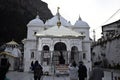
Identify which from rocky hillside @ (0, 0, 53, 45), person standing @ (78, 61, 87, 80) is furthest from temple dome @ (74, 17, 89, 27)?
person standing @ (78, 61, 87, 80)

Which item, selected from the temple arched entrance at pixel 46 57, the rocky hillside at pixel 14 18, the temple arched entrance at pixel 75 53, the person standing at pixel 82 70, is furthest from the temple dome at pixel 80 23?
the person standing at pixel 82 70

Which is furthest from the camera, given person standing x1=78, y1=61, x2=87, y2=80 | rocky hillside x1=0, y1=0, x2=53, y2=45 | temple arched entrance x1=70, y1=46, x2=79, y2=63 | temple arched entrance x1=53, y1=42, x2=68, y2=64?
rocky hillside x1=0, y1=0, x2=53, y2=45

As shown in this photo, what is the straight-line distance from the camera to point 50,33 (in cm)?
3678

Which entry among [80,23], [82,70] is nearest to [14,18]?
[80,23]

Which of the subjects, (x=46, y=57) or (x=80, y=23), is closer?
(x=46, y=57)

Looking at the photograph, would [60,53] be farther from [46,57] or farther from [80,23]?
[80,23]

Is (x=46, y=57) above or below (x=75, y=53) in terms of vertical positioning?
below

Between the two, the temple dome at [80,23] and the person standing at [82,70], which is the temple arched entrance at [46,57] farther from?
the person standing at [82,70]

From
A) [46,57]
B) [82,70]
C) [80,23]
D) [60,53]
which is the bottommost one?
[82,70]

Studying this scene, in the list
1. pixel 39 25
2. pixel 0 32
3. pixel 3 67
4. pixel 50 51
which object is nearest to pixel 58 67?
pixel 50 51

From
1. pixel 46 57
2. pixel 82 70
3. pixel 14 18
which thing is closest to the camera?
pixel 82 70

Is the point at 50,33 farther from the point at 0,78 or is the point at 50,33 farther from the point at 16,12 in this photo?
the point at 16,12

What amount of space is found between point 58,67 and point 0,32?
144 feet

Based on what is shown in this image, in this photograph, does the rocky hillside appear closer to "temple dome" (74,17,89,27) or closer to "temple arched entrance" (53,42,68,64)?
"temple dome" (74,17,89,27)
